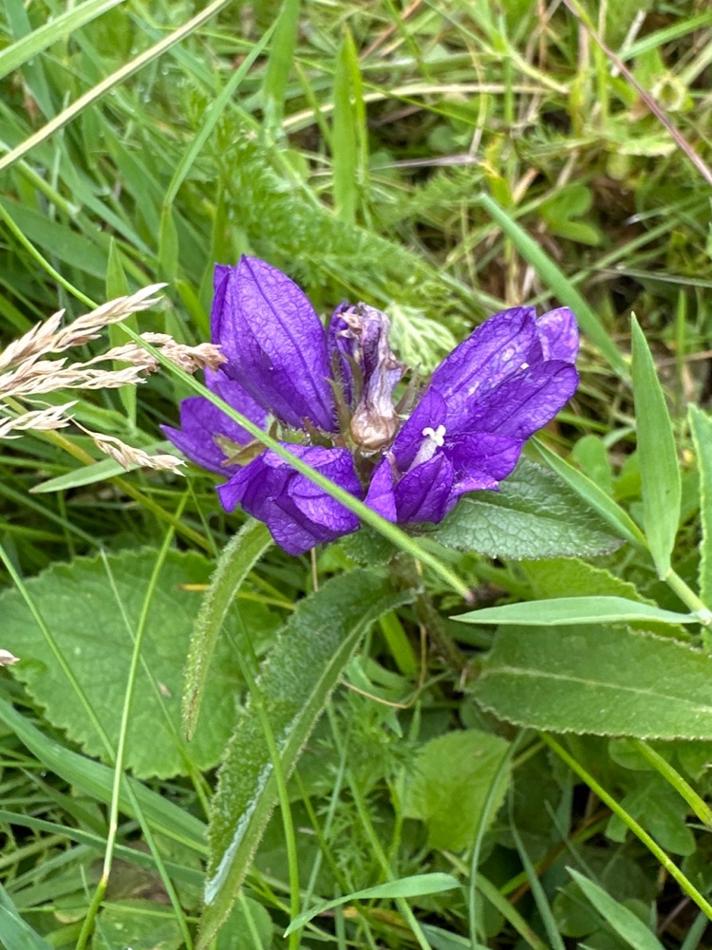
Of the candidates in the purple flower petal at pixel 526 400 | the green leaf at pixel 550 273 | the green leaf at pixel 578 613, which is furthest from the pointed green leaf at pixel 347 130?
the green leaf at pixel 578 613

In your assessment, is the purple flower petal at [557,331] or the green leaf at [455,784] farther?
the green leaf at [455,784]

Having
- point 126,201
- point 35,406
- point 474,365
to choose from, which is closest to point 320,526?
point 474,365

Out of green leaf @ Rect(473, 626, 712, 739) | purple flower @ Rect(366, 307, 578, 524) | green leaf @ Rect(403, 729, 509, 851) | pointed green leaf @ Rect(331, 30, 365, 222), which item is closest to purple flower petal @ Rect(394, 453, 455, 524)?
purple flower @ Rect(366, 307, 578, 524)

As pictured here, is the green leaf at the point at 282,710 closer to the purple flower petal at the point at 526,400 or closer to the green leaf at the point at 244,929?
the green leaf at the point at 244,929

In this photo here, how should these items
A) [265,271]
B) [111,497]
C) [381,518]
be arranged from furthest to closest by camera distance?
[111,497] → [265,271] → [381,518]

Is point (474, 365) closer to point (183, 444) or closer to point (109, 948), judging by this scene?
point (183, 444)
